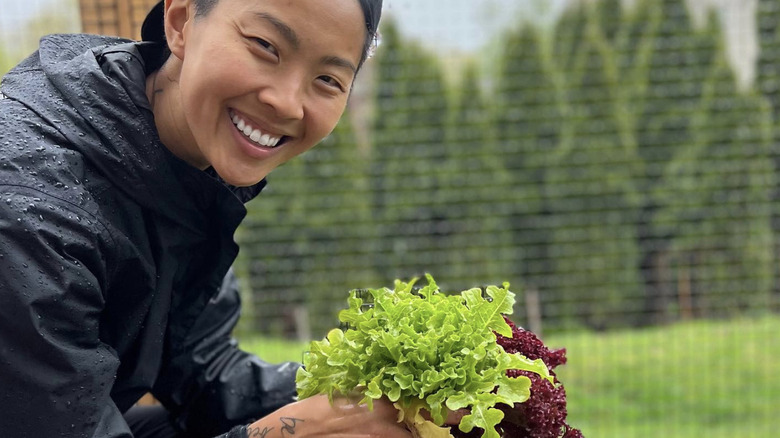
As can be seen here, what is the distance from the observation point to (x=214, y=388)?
1.89m

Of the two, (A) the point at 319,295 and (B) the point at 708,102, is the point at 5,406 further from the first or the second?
(B) the point at 708,102

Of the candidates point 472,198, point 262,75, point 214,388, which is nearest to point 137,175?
point 262,75

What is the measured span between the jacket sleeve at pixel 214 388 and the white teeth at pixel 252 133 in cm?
57

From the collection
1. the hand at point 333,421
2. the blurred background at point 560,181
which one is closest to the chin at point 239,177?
the hand at point 333,421

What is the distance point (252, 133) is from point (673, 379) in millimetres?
3994

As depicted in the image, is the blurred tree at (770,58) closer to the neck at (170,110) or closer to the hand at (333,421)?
the neck at (170,110)

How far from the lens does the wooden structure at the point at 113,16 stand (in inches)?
98.1

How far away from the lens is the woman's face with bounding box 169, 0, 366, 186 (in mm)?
1366

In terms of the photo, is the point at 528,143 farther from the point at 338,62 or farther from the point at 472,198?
the point at 338,62

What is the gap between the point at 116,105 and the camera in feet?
4.72

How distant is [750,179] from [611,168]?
2.52ft

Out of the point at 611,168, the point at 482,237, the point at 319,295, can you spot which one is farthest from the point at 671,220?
the point at 319,295

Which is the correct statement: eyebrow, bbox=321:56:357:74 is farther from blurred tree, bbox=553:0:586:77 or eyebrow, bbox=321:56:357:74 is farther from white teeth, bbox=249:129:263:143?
blurred tree, bbox=553:0:586:77

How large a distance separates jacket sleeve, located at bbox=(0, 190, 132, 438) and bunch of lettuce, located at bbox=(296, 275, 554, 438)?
316 mm
